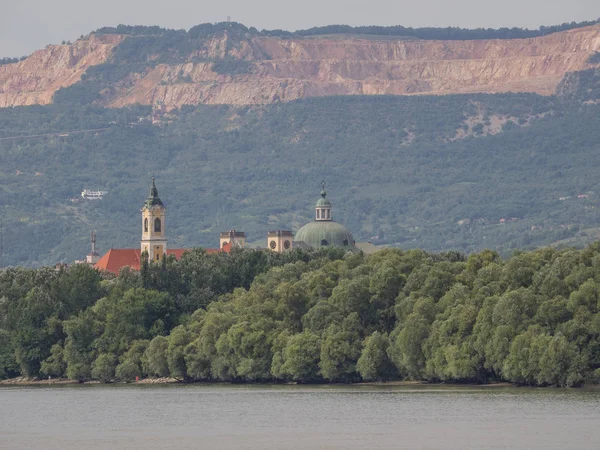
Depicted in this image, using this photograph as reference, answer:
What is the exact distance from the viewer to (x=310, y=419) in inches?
4274

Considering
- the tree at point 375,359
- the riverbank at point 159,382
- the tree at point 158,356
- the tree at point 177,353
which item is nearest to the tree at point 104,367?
the riverbank at point 159,382

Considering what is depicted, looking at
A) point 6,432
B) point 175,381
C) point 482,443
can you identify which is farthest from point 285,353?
point 482,443

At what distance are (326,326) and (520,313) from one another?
1790cm

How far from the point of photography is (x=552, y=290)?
127 m

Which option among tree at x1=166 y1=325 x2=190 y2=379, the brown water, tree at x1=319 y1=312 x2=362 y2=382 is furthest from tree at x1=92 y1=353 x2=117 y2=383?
tree at x1=319 y1=312 x2=362 y2=382

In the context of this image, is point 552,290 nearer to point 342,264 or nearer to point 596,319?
point 596,319

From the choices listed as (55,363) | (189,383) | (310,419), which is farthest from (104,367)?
(310,419)

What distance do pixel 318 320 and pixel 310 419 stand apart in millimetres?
30786

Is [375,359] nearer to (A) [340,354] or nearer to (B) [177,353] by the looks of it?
(A) [340,354]

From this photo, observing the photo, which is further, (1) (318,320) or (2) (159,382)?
(2) (159,382)

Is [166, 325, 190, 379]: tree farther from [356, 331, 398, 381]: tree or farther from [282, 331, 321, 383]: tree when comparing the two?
[356, 331, 398, 381]: tree

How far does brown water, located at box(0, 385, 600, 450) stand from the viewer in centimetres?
9731

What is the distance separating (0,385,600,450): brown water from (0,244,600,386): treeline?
2.30m

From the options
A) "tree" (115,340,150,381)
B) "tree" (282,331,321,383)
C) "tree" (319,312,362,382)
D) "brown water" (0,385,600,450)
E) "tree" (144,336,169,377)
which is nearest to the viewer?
"brown water" (0,385,600,450)
